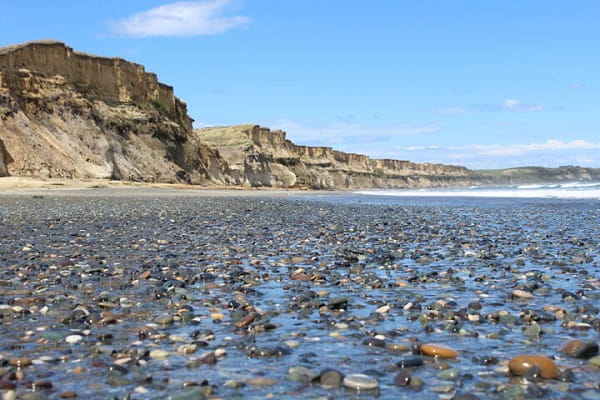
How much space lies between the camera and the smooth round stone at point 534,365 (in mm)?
4241

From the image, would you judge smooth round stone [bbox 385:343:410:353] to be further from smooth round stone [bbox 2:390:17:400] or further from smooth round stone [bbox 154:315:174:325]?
smooth round stone [bbox 2:390:17:400]

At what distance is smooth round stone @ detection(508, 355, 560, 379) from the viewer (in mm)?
4241

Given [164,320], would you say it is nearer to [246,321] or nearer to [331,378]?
[246,321]

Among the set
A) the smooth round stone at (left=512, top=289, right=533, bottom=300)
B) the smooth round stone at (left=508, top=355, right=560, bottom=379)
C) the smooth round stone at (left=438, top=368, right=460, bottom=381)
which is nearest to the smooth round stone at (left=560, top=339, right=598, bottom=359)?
the smooth round stone at (left=508, top=355, right=560, bottom=379)

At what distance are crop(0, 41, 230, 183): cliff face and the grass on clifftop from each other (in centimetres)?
3276

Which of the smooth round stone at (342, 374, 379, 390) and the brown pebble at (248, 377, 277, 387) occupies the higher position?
the smooth round stone at (342, 374, 379, 390)

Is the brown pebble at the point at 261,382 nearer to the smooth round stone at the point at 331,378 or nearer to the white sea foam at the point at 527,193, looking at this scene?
the smooth round stone at the point at 331,378

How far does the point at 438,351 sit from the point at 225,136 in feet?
375

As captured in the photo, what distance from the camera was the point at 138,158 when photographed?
62.0m

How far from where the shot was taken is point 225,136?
384 ft

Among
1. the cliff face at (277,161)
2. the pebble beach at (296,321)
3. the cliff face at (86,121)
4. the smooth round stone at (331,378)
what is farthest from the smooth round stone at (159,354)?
the cliff face at (277,161)

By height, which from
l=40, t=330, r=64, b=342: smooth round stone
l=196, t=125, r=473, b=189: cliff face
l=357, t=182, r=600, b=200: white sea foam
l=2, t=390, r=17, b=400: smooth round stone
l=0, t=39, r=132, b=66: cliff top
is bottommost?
l=2, t=390, r=17, b=400: smooth round stone

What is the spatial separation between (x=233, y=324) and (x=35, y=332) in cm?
181

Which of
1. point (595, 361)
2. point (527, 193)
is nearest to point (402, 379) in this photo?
point (595, 361)
